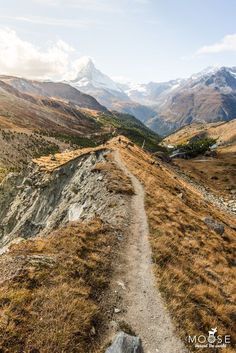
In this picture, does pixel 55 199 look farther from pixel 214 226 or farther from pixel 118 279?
pixel 118 279

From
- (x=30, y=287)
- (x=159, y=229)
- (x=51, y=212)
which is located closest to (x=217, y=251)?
(x=159, y=229)

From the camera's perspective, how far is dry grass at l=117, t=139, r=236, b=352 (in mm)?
17953

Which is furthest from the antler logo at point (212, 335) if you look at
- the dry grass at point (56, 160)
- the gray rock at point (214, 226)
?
the dry grass at point (56, 160)

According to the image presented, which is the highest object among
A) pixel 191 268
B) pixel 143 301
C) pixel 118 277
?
pixel 118 277

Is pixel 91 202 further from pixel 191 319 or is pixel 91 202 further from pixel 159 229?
pixel 191 319

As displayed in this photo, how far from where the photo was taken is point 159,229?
27500 millimetres

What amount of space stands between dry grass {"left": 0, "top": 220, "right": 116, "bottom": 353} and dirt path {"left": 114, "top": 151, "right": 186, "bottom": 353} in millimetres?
1116

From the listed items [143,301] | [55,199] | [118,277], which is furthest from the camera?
[55,199]

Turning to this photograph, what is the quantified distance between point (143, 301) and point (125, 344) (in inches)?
135

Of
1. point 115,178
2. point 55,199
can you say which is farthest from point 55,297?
point 55,199

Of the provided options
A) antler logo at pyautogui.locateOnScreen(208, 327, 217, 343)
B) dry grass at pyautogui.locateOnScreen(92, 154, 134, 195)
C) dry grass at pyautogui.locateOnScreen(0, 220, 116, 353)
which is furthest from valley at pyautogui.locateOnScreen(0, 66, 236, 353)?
antler logo at pyautogui.locateOnScreen(208, 327, 217, 343)

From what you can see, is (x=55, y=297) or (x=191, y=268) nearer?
(x=55, y=297)

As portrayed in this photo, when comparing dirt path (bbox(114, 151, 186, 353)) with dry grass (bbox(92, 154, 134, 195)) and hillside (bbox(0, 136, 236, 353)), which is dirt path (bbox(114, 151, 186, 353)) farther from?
dry grass (bbox(92, 154, 134, 195))

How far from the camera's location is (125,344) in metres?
14.6
